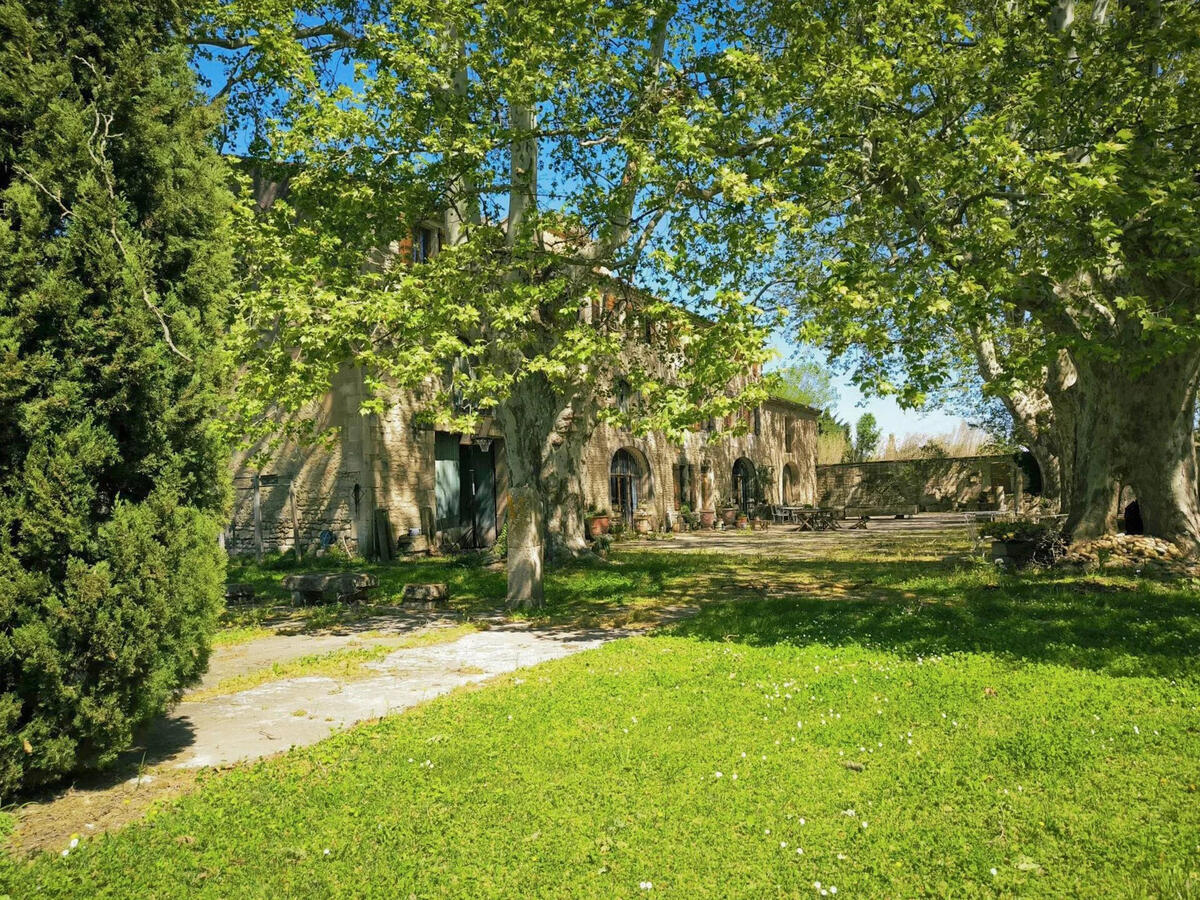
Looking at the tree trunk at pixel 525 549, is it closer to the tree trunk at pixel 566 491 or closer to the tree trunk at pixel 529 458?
the tree trunk at pixel 529 458

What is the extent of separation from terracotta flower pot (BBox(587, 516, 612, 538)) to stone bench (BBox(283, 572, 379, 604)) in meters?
11.3

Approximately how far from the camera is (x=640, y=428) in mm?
9086

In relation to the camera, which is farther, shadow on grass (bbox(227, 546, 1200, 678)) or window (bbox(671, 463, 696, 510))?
window (bbox(671, 463, 696, 510))

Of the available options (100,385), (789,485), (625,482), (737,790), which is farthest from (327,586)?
(789,485)

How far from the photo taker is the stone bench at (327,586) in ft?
35.0

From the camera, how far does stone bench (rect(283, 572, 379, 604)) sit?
10.7m

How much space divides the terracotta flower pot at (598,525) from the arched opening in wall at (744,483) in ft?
40.8

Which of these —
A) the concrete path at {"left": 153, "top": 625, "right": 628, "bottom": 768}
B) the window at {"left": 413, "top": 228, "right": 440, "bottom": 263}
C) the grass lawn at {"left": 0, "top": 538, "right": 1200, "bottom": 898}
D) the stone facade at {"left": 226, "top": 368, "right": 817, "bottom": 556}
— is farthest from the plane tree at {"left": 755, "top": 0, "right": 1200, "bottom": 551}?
the window at {"left": 413, "top": 228, "right": 440, "bottom": 263}

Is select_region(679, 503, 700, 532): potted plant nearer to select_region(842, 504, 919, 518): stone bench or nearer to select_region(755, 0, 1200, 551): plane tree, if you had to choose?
select_region(842, 504, 919, 518): stone bench

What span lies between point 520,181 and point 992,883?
365 inches

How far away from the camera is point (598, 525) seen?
73.7 feet

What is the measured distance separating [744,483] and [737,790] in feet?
104

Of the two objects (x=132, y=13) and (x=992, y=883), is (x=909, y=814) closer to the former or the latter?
(x=992, y=883)

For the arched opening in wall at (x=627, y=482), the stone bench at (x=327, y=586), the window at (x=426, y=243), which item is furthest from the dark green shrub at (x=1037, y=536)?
the window at (x=426, y=243)
